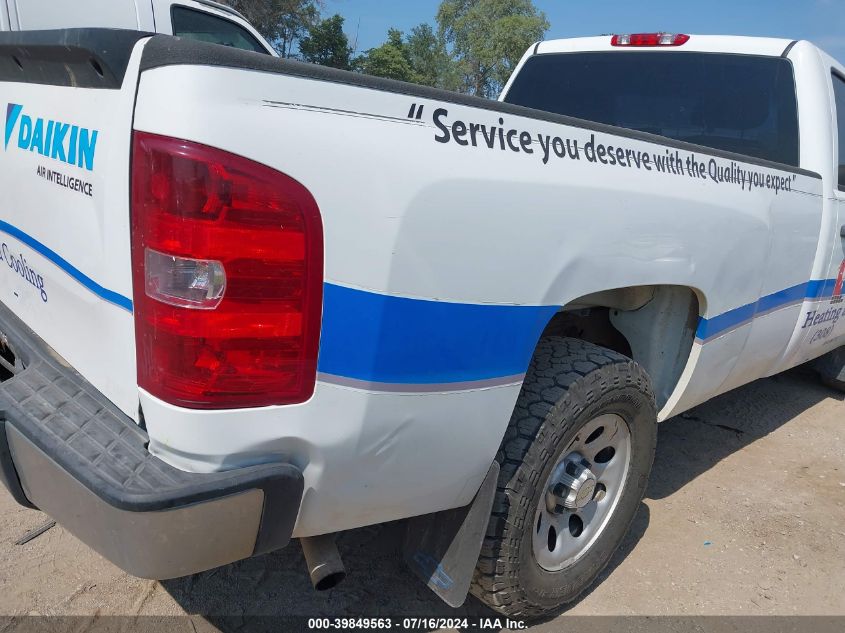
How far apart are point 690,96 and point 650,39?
1.42 ft

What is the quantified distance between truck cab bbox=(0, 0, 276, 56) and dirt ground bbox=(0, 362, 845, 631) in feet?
11.6

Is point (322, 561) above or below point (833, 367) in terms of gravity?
above

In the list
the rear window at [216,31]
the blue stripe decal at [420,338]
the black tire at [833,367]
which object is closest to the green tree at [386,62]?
the rear window at [216,31]

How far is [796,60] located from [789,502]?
218 cm

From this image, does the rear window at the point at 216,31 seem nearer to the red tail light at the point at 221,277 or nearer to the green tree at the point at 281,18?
the red tail light at the point at 221,277

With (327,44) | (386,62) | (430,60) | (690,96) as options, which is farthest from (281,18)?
(690,96)

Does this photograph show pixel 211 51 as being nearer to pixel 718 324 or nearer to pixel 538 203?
pixel 538 203

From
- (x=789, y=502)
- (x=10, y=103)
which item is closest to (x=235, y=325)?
(x=10, y=103)

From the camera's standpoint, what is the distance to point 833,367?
4.89m

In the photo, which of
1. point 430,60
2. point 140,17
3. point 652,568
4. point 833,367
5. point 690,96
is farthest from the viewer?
point 430,60

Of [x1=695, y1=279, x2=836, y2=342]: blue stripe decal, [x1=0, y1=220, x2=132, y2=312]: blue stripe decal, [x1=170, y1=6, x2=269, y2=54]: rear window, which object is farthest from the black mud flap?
[x1=170, y1=6, x2=269, y2=54]: rear window

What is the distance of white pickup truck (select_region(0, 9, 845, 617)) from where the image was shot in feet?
4.57

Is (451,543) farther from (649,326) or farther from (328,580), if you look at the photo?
(649,326)

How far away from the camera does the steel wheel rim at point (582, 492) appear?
226cm
